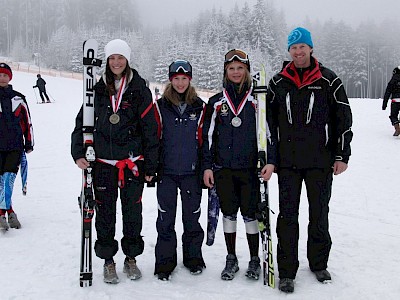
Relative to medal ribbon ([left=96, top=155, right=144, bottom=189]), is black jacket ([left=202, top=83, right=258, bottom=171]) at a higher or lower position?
higher

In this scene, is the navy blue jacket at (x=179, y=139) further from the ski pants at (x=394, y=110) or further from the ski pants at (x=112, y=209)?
the ski pants at (x=394, y=110)

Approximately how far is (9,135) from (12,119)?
0.24 m

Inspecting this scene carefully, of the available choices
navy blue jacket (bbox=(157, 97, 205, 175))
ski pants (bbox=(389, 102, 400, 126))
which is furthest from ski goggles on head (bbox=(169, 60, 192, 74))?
ski pants (bbox=(389, 102, 400, 126))

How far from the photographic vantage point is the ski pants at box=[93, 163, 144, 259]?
411cm

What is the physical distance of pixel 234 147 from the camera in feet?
13.6

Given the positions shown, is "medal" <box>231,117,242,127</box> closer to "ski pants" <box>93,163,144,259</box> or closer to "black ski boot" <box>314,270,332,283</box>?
"ski pants" <box>93,163,144,259</box>

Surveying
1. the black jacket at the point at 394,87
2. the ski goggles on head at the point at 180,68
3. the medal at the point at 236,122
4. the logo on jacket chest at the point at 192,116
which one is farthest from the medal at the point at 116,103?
the black jacket at the point at 394,87

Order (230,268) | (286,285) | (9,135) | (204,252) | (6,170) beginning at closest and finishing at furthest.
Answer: (286,285)
(230,268)
(204,252)
(9,135)
(6,170)

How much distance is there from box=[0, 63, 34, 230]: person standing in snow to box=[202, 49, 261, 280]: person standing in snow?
2931 millimetres

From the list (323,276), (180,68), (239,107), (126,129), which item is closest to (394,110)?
(323,276)

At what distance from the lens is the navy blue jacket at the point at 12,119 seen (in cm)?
539

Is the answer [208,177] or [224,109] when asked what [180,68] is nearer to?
[224,109]

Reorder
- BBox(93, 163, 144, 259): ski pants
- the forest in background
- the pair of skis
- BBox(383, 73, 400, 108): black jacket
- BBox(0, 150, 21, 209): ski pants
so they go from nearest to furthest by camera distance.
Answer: the pair of skis < BBox(93, 163, 144, 259): ski pants < BBox(0, 150, 21, 209): ski pants < BBox(383, 73, 400, 108): black jacket < the forest in background

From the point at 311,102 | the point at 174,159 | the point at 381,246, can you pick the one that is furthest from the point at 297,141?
the point at 381,246
